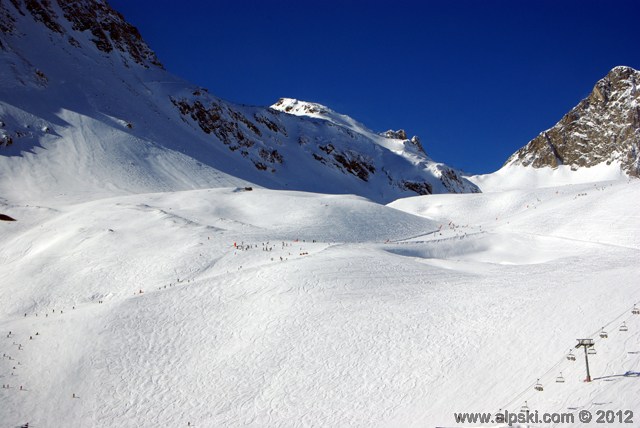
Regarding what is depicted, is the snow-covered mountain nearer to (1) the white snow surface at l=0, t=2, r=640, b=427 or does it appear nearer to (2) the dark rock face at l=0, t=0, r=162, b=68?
(2) the dark rock face at l=0, t=0, r=162, b=68

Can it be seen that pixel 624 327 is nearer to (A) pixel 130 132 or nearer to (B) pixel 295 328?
(B) pixel 295 328

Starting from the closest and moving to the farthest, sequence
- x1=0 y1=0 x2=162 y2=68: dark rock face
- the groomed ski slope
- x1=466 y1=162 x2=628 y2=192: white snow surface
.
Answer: the groomed ski slope < x1=0 y1=0 x2=162 y2=68: dark rock face < x1=466 y1=162 x2=628 y2=192: white snow surface

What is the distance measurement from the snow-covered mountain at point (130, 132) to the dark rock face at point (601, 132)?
51.9 meters

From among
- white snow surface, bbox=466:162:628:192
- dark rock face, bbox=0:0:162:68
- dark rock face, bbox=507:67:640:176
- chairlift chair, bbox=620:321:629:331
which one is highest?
dark rock face, bbox=0:0:162:68

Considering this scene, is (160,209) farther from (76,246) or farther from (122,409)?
(122,409)

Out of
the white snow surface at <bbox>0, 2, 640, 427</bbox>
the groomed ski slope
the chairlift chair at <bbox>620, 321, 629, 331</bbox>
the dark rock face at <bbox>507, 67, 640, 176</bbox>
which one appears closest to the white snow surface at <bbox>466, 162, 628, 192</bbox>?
the dark rock face at <bbox>507, 67, 640, 176</bbox>

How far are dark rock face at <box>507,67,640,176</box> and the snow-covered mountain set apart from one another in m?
51.9

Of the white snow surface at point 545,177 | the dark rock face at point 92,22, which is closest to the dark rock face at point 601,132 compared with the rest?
the white snow surface at point 545,177

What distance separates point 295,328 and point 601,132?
182 m

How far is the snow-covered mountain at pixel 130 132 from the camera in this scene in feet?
245

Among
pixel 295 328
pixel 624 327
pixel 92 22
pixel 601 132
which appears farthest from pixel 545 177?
pixel 295 328

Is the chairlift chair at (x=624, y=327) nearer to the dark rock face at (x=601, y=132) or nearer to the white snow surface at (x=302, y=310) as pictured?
the white snow surface at (x=302, y=310)

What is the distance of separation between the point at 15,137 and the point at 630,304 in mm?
77234

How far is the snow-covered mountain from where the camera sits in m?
74.8
